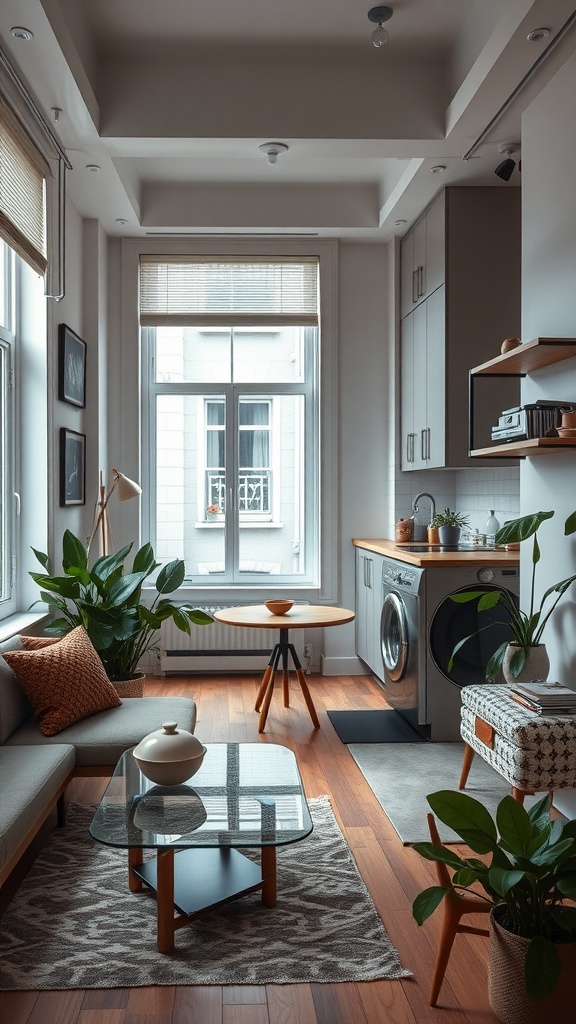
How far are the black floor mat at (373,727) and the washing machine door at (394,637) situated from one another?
232 millimetres

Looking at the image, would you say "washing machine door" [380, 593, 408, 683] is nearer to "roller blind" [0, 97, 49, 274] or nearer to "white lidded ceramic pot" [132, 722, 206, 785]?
"white lidded ceramic pot" [132, 722, 206, 785]

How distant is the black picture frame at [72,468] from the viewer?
4430 millimetres

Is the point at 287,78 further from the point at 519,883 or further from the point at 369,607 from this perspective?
the point at 519,883

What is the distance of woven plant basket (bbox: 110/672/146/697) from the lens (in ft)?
13.1

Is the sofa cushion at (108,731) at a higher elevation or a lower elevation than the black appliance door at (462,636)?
lower

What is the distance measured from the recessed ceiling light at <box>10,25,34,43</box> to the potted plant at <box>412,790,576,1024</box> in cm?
288

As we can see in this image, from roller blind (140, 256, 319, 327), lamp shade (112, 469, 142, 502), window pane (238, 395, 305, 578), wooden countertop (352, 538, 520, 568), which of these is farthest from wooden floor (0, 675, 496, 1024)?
roller blind (140, 256, 319, 327)

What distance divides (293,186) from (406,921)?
4490 mm

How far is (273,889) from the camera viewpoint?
244cm

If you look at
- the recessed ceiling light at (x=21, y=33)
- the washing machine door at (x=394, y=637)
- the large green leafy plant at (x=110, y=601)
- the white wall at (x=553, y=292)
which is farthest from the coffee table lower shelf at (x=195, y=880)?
the recessed ceiling light at (x=21, y=33)

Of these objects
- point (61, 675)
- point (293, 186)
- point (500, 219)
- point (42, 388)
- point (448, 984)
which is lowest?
point (448, 984)

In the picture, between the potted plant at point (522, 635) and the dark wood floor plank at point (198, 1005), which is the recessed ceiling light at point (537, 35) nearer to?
the potted plant at point (522, 635)

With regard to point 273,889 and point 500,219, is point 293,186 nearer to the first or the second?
point 500,219

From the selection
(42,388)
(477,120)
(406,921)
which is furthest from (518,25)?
(406,921)
